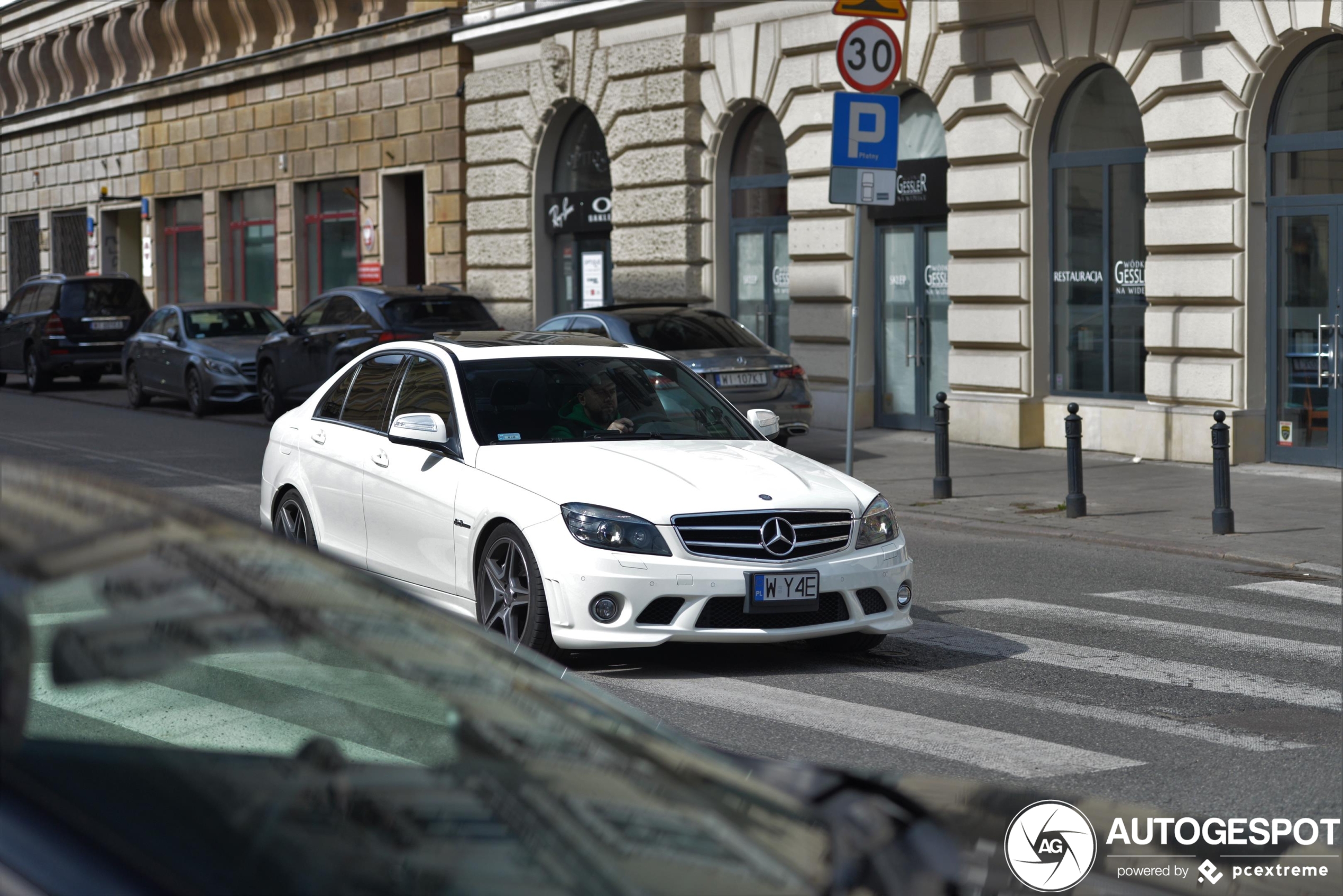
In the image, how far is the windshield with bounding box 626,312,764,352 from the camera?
1598 centimetres

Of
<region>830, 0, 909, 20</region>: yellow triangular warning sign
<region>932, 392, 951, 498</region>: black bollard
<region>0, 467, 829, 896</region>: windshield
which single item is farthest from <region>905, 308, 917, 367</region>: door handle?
<region>0, 467, 829, 896</region>: windshield

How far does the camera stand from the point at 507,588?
7.34 m

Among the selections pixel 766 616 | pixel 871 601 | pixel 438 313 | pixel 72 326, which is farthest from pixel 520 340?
pixel 72 326

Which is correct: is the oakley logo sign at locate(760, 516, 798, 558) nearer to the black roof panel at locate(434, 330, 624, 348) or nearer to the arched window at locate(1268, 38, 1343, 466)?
the black roof panel at locate(434, 330, 624, 348)

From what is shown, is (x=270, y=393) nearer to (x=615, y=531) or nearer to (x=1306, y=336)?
(x=1306, y=336)

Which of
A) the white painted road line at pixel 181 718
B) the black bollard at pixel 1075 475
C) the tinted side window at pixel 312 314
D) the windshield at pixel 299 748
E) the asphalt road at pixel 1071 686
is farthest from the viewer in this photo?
the tinted side window at pixel 312 314

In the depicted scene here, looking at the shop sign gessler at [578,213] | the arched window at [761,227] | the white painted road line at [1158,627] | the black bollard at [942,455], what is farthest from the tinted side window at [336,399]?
the shop sign gessler at [578,213]

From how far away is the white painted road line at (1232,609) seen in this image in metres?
8.79

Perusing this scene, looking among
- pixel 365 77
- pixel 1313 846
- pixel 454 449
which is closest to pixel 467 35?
pixel 365 77

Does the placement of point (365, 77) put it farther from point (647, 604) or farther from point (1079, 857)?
point (1079, 857)

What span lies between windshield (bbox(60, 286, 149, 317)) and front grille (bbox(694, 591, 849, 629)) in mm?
23131

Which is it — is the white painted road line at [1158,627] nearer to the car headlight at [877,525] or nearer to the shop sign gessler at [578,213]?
the car headlight at [877,525]

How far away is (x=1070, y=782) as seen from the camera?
5.57m

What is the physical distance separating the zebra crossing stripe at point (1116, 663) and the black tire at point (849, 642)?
0.40m
